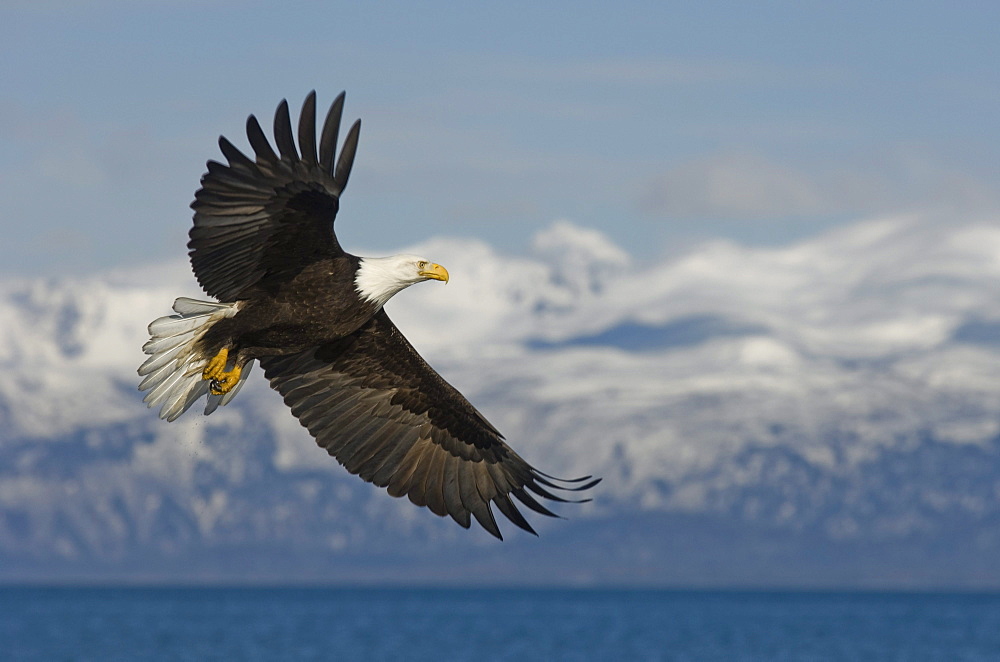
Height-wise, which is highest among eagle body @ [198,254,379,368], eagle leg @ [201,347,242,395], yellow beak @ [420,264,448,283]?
yellow beak @ [420,264,448,283]

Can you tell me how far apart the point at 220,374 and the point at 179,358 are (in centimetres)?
29

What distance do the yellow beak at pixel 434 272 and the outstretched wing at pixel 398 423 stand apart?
121cm

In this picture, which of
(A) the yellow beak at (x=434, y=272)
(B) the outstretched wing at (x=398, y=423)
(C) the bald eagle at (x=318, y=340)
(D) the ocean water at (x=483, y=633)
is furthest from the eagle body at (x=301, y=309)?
(D) the ocean water at (x=483, y=633)

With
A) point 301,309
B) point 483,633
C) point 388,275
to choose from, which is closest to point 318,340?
point 301,309

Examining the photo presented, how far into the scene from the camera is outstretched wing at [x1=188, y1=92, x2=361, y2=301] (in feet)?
32.7

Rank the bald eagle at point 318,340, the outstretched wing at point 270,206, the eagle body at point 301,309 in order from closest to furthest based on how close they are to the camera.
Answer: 1. the outstretched wing at point 270,206
2. the bald eagle at point 318,340
3. the eagle body at point 301,309

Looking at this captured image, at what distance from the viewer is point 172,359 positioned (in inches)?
440

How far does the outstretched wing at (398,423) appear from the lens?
1254 centimetres

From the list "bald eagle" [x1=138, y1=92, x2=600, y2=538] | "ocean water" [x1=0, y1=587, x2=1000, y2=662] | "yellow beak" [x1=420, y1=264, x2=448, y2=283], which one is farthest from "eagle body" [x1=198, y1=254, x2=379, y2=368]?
"ocean water" [x1=0, y1=587, x2=1000, y2=662]

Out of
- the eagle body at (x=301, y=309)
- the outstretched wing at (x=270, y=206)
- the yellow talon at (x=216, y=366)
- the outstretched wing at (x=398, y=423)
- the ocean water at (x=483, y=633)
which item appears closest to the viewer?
the outstretched wing at (x=270, y=206)

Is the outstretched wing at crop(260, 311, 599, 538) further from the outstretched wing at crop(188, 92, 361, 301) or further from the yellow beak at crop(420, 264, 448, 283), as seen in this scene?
the outstretched wing at crop(188, 92, 361, 301)

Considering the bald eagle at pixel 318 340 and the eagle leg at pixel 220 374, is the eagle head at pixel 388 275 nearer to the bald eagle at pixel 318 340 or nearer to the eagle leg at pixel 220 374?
the bald eagle at pixel 318 340

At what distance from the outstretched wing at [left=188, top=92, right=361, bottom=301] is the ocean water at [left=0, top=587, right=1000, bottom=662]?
61.5m

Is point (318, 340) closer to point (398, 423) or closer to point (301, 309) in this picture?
point (301, 309)
